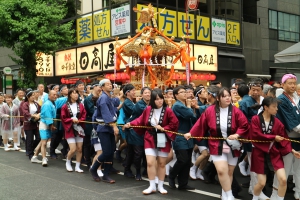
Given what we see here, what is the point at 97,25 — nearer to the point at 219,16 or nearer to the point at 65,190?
the point at 219,16

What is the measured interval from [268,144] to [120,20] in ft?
47.3

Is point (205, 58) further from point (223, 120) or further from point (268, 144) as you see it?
point (268, 144)

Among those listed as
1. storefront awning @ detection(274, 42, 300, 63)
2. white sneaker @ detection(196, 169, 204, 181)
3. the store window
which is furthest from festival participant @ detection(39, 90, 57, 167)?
the store window

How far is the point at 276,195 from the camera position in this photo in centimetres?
535

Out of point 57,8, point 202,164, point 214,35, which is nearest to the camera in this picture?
point 202,164

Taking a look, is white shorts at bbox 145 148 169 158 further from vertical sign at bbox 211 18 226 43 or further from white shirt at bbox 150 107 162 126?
vertical sign at bbox 211 18 226 43

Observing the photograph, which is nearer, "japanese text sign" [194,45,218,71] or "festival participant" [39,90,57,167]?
"festival participant" [39,90,57,167]

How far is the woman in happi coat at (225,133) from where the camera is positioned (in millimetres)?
5273

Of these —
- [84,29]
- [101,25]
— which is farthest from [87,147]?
[84,29]

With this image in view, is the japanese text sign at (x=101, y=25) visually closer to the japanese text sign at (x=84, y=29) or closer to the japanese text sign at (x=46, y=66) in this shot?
the japanese text sign at (x=84, y=29)

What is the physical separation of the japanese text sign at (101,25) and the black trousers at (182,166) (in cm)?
1364

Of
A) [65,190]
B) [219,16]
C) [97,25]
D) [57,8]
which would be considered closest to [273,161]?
[65,190]

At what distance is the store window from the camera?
27.1 meters

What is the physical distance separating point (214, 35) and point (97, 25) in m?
6.81
